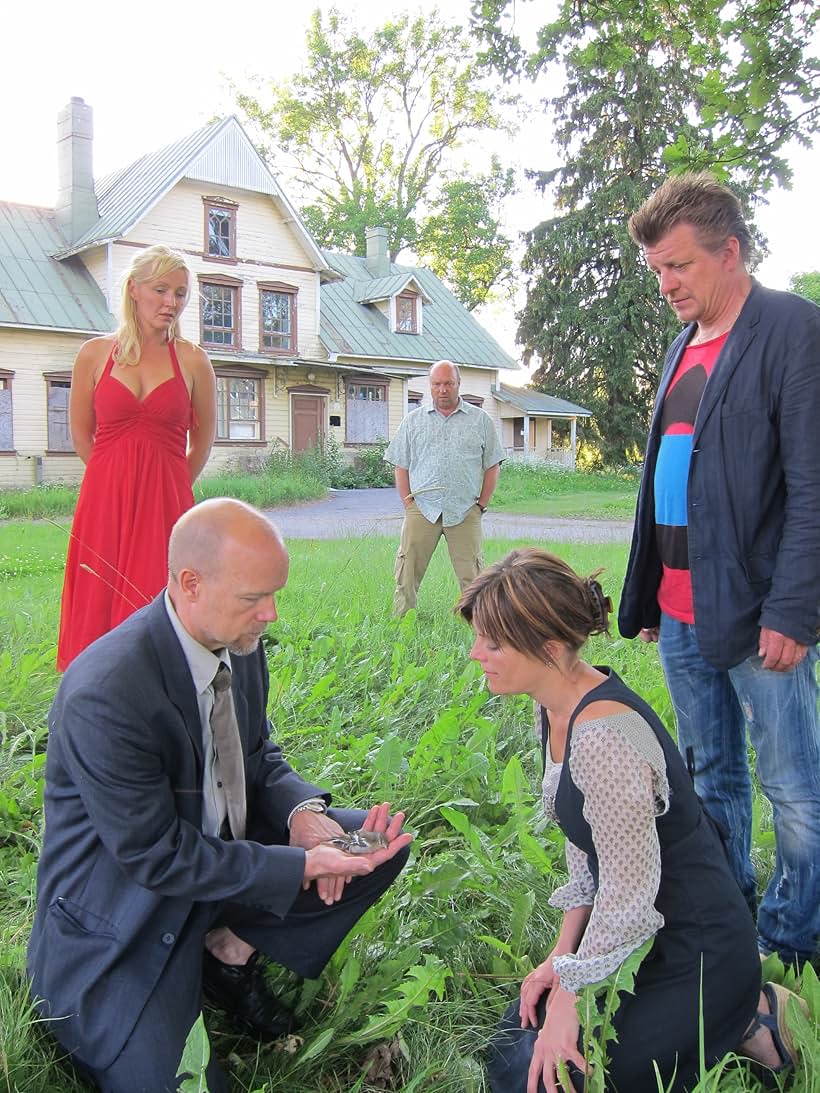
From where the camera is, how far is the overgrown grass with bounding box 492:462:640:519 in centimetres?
2000

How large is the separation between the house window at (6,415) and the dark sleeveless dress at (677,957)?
70.6 feet

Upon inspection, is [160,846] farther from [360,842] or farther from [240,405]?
[240,405]

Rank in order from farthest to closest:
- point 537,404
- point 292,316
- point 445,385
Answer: point 537,404 → point 292,316 → point 445,385

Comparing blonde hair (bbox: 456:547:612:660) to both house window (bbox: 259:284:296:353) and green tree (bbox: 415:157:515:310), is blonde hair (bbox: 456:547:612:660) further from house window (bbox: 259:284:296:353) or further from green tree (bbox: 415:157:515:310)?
green tree (bbox: 415:157:515:310)

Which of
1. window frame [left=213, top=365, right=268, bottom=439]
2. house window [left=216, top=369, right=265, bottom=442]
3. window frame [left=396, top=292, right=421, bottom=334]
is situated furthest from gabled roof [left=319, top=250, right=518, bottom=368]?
house window [left=216, top=369, right=265, bottom=442]

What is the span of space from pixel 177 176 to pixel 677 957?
23.5 metres

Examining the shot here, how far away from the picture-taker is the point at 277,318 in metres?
25.9

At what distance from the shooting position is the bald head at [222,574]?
2.17 m

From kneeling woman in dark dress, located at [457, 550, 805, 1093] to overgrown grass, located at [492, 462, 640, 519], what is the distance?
16497 mm

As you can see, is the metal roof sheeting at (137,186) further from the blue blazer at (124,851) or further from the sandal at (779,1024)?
the sandal at (779,1024)

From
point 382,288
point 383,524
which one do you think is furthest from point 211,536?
point 382,288

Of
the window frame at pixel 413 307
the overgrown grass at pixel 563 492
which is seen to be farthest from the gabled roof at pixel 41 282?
the overgrown grass at pixel 563 492

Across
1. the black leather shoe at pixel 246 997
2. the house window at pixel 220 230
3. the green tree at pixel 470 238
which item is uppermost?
the green tree at pixel 470 238

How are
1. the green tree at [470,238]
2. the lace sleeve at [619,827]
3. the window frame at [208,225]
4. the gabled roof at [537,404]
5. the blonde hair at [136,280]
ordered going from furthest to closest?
the green tree at [470,238] → the gabled roof at [537,404] → the window frame at [208,225] → the blonde hair at [136,280] → the lace sleeve at [619,827]
